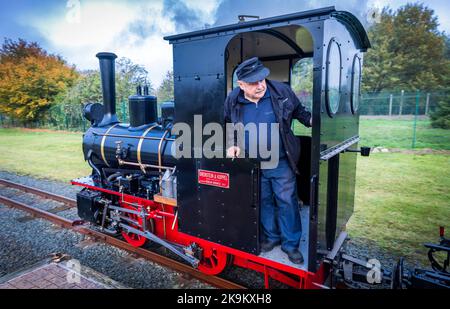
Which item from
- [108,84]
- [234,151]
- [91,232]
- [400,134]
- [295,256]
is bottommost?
[91,232]

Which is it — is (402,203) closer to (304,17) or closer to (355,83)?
(355,83)

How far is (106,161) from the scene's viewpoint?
17.8 ft

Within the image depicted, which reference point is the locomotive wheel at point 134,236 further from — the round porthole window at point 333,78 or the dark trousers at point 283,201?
the round porthole window at point 333,78

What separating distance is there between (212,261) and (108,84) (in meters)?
3.50

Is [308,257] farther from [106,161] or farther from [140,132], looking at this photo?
[106,161]

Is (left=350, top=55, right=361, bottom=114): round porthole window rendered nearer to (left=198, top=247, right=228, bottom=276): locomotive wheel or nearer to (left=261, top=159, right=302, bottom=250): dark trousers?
(left=261, top=159, right=302, bottom=250): dark trousers

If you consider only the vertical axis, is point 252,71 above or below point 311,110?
above

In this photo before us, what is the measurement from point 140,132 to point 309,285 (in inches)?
128

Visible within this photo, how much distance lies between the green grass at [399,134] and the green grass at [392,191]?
196cm

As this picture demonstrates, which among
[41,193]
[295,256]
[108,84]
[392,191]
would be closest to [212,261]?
[295,256]

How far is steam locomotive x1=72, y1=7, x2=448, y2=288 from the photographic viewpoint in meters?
2.75

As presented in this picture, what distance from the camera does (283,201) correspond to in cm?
308

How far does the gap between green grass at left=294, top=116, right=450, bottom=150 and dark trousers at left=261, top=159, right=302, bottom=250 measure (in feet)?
30.2
